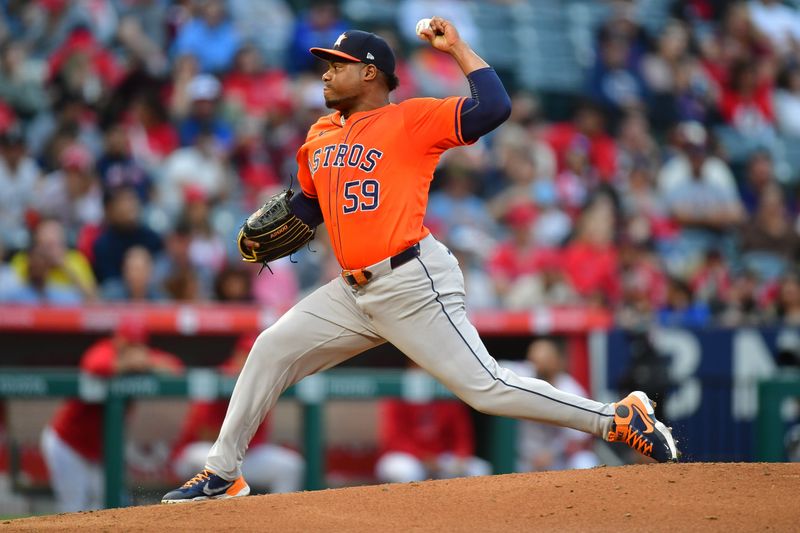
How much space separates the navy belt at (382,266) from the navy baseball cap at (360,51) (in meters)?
0.74

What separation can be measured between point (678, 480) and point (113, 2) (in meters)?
7.80

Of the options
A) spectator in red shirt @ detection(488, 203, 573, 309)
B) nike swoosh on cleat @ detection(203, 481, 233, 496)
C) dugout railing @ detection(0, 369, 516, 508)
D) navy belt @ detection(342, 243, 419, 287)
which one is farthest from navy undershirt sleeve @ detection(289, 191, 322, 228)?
spectator in red shirt @ detection(488, 203, 573, 309)

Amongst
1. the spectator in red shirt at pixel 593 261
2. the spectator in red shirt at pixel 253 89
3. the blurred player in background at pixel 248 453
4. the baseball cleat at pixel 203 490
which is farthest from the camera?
the spectator in red shirt at pixel 253 89

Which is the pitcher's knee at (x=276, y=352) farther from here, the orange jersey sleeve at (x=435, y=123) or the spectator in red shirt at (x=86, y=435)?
the spectator in red shirt at (x=86, y=435)

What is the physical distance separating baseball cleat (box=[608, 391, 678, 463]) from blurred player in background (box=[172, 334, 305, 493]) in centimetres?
300

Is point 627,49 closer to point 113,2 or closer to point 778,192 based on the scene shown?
point 778,192

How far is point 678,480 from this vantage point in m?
4.77

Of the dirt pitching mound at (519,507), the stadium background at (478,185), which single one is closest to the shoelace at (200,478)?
the dirt pitching mound at (519,507)

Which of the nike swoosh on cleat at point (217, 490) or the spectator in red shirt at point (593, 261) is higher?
the spectator in red shirt at point (593, 261)

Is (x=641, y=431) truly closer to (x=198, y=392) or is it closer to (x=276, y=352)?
(x=276, y=352)

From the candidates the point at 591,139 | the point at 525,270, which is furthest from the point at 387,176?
the point at 591,139

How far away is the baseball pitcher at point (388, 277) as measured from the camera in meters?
4.57

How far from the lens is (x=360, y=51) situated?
4723 millimetres

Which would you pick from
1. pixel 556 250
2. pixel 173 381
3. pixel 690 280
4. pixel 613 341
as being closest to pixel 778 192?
pixel 690 280
